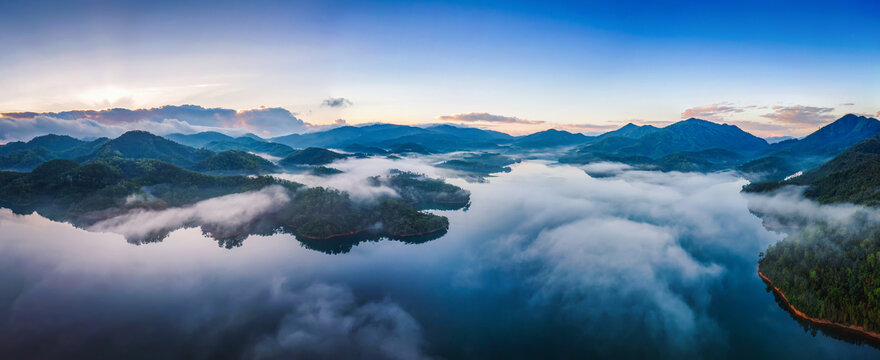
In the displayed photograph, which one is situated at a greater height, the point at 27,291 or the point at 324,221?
the point at 324,221

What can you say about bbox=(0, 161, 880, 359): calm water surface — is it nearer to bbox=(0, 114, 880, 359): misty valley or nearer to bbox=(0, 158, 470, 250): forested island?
bbox=(0, 114, 880, 359): misty valley

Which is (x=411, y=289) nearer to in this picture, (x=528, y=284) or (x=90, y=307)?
(x=528, y=284)

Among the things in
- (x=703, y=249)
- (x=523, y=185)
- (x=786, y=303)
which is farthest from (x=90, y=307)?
(x=523, y=185)

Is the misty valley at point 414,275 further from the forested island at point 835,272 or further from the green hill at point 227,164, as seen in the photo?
the green hill at point 227,164

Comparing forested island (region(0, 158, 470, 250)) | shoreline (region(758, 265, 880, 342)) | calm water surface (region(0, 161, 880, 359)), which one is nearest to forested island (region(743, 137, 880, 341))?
shoreline (region(758, 265, 880, 342))

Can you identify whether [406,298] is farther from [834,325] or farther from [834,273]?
[834,273]

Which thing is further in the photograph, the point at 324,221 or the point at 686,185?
the point at 686,185

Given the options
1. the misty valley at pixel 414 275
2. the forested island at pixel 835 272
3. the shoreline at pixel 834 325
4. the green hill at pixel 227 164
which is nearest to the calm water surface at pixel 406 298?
the misty valley at pixel 414 275
